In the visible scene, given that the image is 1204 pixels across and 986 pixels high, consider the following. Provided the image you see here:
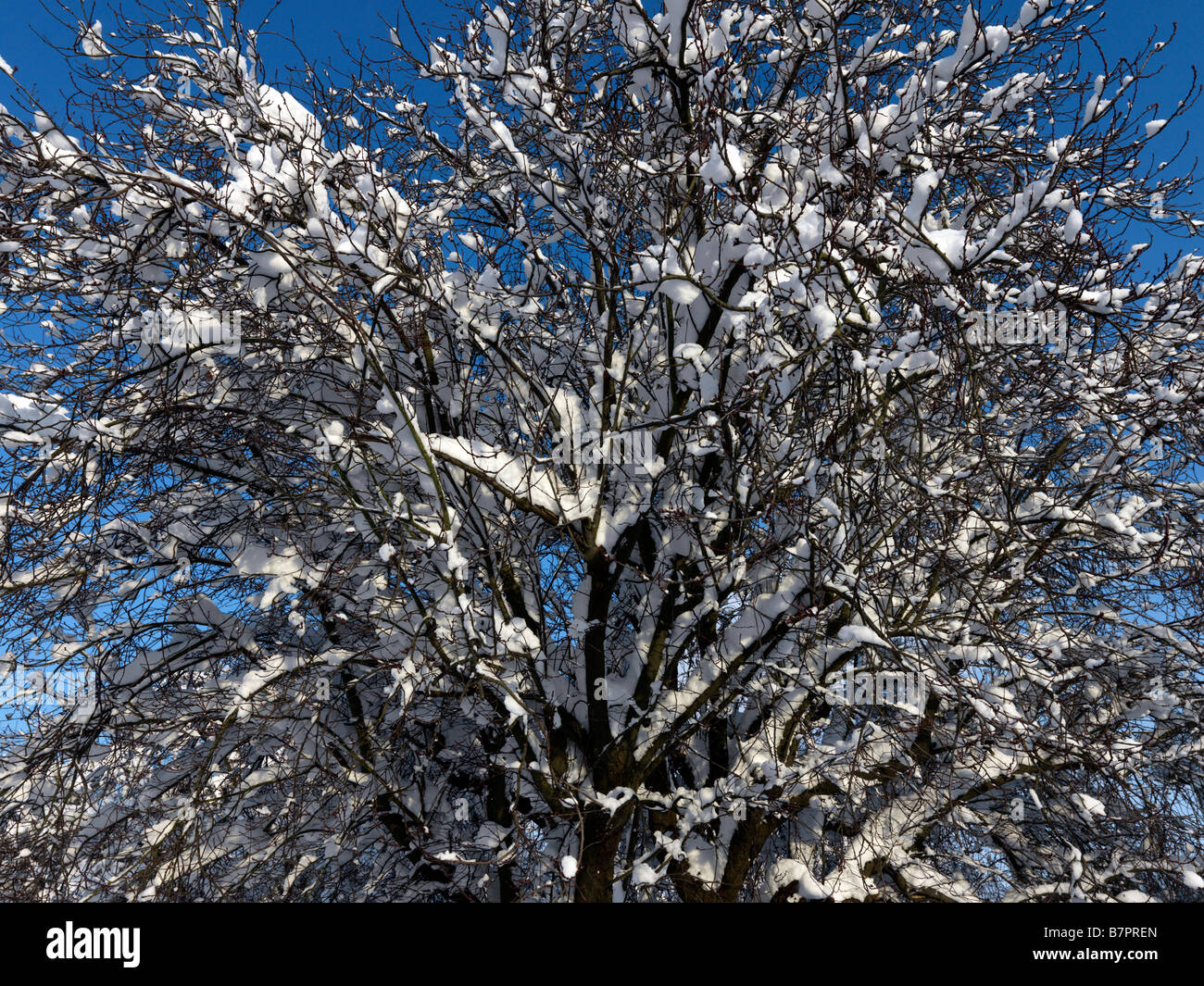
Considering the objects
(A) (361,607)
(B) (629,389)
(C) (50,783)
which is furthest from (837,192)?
(C) (50,783)

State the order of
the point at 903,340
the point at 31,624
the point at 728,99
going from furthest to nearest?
1. the point at 31,624
2. the point at 728,99
3. the point at 903,340

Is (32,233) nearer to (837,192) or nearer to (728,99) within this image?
(728,99)

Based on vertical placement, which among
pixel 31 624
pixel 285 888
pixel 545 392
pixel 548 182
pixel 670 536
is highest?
pixel 548 182

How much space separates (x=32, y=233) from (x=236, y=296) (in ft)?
5.40

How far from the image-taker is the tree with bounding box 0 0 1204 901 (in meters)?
4.45

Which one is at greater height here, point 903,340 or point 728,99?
point 728,99

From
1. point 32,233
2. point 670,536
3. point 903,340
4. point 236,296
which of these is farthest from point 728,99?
point 32,233

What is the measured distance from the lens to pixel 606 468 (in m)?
4.81

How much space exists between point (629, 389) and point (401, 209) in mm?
1759

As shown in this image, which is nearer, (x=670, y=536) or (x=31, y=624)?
(x=670, y=536)

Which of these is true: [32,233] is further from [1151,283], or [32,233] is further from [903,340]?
[1151,283]

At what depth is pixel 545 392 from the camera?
16.4 feet

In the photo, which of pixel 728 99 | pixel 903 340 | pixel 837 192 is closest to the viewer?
pixel 903 340

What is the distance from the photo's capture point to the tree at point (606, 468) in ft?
14.6
